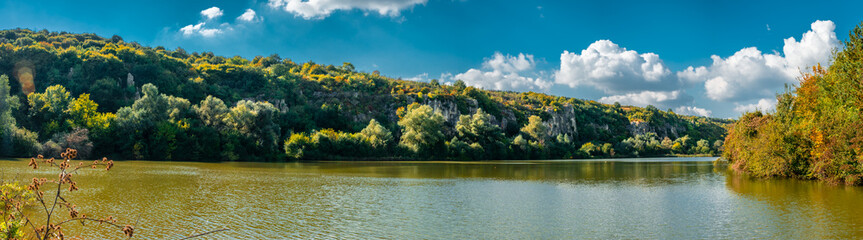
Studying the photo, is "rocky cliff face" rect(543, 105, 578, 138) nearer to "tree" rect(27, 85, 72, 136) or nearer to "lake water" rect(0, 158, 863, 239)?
"tree" rect(27, 85, 72, 136)

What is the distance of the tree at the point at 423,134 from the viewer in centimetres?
8594

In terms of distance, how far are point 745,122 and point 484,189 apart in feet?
97.3

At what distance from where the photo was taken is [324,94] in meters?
118

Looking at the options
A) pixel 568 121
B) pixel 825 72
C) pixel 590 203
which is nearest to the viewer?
pixel 590 203

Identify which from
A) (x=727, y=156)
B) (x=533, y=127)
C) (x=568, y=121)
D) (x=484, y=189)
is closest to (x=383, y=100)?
(x=533, y=127)

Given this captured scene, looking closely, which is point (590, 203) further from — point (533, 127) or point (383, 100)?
point (383, 100)

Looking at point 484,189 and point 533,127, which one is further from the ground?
point 533,127

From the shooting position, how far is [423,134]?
3413 inches

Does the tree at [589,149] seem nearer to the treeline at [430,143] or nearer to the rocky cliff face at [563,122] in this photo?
the treeline at [430,143]

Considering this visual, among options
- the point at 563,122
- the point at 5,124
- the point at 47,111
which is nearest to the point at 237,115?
the point at 47,111

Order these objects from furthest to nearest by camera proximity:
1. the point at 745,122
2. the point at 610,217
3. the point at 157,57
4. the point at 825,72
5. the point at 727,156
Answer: the point at 157,57, the point at 727,156, the point at 745,122, the point at 825,72, the point at 610,217

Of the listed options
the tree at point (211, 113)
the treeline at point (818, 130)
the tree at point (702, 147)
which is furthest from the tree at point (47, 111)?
the tree at point (702, 147)

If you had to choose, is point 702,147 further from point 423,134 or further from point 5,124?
point 5,124

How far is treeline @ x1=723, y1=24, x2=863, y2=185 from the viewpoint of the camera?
95.3 ft
